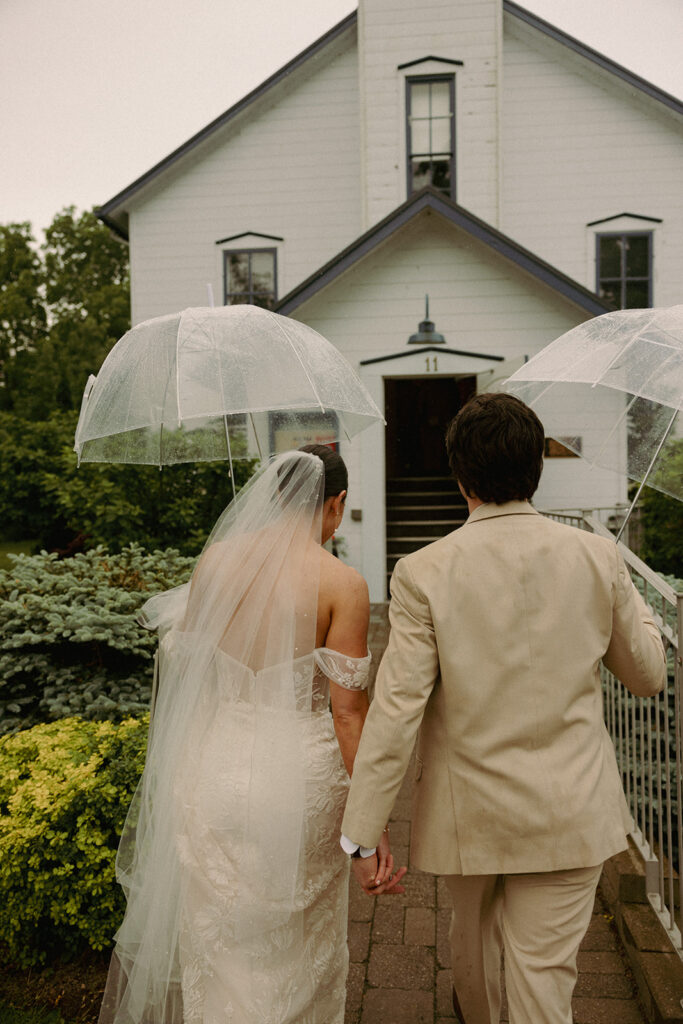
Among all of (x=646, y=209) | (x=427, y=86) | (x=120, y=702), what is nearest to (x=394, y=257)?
(x=427, y=86)

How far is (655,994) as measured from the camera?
274 centimetres

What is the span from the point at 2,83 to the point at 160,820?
9.79m

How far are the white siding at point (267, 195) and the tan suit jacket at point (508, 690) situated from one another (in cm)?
1168

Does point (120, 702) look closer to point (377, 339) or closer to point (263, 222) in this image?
point (377, 339)

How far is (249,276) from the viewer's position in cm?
1336

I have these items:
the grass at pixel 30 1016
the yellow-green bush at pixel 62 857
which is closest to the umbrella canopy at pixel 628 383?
the yellow-green bush at pixel 62 857

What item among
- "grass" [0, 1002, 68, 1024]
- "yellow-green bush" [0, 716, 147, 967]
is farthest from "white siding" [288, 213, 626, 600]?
"grass" [0, 1002, 68, 1024]

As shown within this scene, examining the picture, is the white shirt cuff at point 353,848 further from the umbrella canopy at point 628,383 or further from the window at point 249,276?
the window at point 249,276

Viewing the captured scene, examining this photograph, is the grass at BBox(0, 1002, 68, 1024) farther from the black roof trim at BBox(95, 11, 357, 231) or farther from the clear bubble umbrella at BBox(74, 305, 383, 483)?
the black roof trim at BBox(95, 11, 357, 231)

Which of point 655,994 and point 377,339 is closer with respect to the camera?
point 655,994

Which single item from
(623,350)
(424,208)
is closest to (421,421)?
(424,208)

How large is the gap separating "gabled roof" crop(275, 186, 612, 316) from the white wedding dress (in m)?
7.82

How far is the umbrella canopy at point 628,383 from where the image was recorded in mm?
2639

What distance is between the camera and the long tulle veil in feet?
7.95
